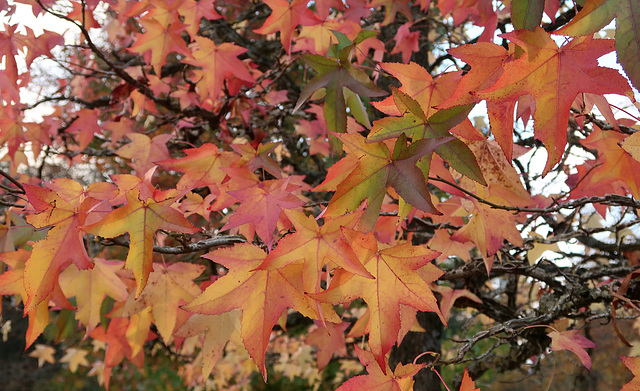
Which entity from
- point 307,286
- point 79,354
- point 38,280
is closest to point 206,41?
point 38,280

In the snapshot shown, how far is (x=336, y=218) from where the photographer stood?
733mm

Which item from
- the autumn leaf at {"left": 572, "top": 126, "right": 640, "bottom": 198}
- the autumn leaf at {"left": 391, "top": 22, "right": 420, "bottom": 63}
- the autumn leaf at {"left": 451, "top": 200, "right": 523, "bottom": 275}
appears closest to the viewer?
the autumn leaf at {"left": 572, "top": 126, "right": 640, "bottom": 198}

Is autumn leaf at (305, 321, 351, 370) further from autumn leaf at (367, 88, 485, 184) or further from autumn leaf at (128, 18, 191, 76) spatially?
autumn leaf at (128, 18, 191, 76)

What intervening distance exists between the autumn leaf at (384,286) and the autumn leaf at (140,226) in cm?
29

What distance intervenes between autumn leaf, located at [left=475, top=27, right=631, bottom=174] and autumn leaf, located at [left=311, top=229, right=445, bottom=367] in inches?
10.5

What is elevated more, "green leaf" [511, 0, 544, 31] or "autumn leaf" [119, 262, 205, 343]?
"green leaf" [511, 0, 544, 31]

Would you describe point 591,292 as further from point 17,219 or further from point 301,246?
point 17,219

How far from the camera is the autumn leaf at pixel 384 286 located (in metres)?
0.72

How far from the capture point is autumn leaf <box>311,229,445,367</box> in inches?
28.3

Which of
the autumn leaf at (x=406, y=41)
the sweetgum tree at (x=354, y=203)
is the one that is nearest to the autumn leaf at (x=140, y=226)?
the sweetgum tree at (x=354, y=203)

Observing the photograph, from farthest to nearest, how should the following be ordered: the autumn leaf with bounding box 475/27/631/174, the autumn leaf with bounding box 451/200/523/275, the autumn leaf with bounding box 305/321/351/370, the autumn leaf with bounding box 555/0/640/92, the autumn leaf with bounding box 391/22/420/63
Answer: the autumn leaf with bounding box 391/22/420/63 < the autumn leaf with bounding box 305/321/351/370 < the autumn leaf with bounding box 451/200/523/275 < the autumn leaf with bounding box 475/27/631/174 < the autumn leaf with bounding box 555/0/640/92

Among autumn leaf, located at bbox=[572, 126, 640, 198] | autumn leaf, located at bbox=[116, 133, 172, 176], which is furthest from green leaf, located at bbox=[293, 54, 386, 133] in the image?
autumn leaf, located at bbox=[116, 133, 172, 176]

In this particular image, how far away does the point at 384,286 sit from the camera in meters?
0.76

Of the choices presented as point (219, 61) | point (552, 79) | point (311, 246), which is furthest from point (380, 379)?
point (219, 61)
